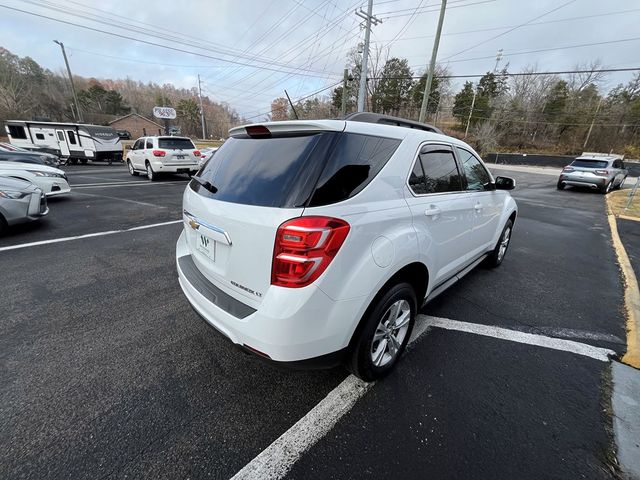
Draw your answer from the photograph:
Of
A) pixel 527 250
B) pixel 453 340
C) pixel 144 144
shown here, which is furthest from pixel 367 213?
pixel 144 144

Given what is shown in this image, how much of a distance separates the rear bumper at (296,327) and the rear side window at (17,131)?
2967 cm

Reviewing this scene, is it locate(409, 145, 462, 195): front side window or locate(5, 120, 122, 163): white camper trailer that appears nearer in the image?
locate(409, 145, 462, 195): front side window

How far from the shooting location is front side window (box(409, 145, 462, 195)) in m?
2.24

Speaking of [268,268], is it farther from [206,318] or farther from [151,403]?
[151,403]

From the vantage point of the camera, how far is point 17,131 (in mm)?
21062

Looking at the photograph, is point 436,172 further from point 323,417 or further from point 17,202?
point 17,202

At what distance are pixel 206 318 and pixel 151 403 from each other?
2.20 feet

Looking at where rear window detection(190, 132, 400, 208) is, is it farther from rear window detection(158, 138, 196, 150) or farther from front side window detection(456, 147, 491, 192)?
rear window detection(158, 138, 196, 150)

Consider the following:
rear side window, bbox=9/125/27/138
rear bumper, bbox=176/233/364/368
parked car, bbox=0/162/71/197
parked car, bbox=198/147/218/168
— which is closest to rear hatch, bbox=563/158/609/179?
parked car, bbox=198/147/218/168

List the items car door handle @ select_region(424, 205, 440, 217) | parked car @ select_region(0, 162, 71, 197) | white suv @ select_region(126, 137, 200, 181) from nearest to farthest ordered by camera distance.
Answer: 1. car door handle @ select_region(424, 205, 440, 217)
2. parked car @ select_region(0, 162, 71, 197)
3. white suv @ select_region(126, 137, 200, 181)

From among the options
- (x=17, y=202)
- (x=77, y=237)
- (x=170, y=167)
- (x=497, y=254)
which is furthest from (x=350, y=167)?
(x=170, y=167)

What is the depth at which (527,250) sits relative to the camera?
5469mm

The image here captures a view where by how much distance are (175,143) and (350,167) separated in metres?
12.7

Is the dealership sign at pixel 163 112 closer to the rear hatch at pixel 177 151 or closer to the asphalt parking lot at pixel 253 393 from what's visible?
the rear hatch at pixel 177 151
